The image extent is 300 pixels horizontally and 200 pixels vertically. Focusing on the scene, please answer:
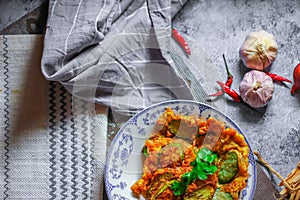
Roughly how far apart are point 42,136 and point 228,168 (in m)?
0.51

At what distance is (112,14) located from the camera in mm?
1341

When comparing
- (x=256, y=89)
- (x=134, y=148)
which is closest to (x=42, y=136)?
(x=134, y=148)

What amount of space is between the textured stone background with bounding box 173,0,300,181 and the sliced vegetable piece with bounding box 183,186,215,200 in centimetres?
20

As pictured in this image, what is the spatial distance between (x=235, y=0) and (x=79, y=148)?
627 mm

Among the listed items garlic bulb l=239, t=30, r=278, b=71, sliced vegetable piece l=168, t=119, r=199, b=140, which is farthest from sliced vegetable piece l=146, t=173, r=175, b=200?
garlic bulb l=239, t=30, r=278, b=71

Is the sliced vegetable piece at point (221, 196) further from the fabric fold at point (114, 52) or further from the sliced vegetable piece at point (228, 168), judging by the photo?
the fabric fold at point (114, 52)

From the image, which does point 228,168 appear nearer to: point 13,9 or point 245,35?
point 245,35

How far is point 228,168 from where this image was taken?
1.27 m

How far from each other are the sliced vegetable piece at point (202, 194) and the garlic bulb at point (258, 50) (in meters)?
0.37

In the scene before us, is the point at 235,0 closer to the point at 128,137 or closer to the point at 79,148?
the point at 128,137

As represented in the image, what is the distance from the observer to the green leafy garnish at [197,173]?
1238 millimetres

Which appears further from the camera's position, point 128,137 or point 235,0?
point 235,0

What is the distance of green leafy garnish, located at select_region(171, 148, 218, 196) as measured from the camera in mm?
1238

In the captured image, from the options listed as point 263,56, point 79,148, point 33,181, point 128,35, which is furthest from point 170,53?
point 33,181
